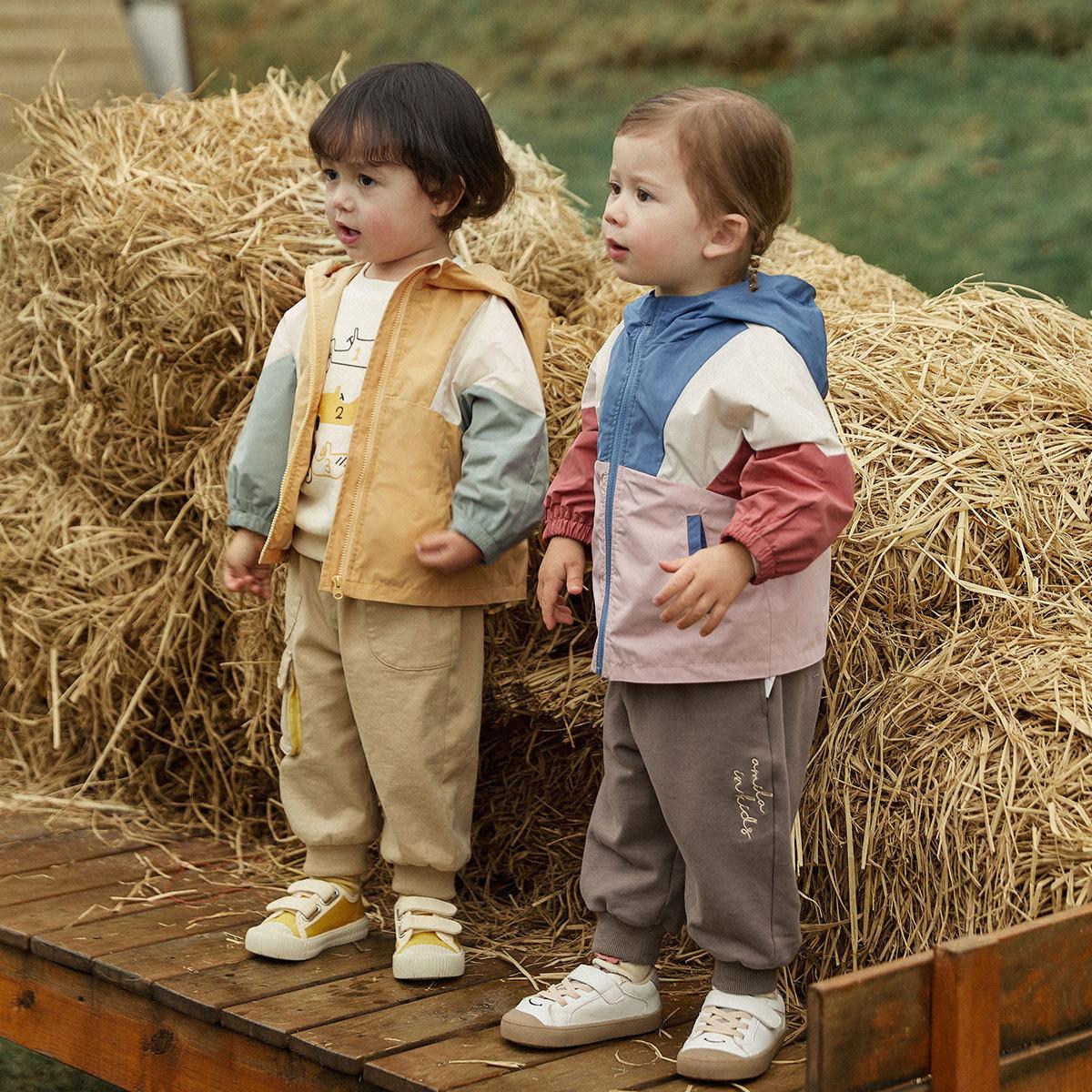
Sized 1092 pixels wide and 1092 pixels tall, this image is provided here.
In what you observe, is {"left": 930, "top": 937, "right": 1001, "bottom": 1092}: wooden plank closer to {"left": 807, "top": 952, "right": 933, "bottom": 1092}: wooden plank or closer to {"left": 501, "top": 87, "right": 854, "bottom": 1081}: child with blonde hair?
{"left": 807, "top": 952, "right": 933, "bottom": 1092}: wooden plank

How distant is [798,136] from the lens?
441 inches

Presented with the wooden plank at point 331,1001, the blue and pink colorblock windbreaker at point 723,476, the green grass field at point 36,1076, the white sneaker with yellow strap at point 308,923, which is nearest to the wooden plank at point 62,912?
the white sneaker with yellow strap at point 308,923

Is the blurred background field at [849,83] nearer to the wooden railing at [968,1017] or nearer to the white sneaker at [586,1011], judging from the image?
the white sneaker at [586,1011]

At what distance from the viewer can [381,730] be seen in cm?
286

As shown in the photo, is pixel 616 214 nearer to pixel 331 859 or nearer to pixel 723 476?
pixel 723 476

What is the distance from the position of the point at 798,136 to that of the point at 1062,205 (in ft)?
7.06

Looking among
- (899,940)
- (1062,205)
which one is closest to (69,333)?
Answer: (899,940)

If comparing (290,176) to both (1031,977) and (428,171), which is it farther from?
(1031,977)

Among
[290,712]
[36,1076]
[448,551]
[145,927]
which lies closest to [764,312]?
[448,551]

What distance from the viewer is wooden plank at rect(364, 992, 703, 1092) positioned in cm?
241

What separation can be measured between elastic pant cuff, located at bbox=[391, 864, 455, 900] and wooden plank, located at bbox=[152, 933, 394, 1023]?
0.45 ft

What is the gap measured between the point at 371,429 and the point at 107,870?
131 cm

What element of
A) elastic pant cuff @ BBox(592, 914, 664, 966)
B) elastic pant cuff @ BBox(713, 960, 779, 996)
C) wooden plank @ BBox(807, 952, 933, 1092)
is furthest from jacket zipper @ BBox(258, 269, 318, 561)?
wooden plank @ BBox(807, 952, 933, 1092)

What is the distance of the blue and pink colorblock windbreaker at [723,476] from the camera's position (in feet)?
7.64
